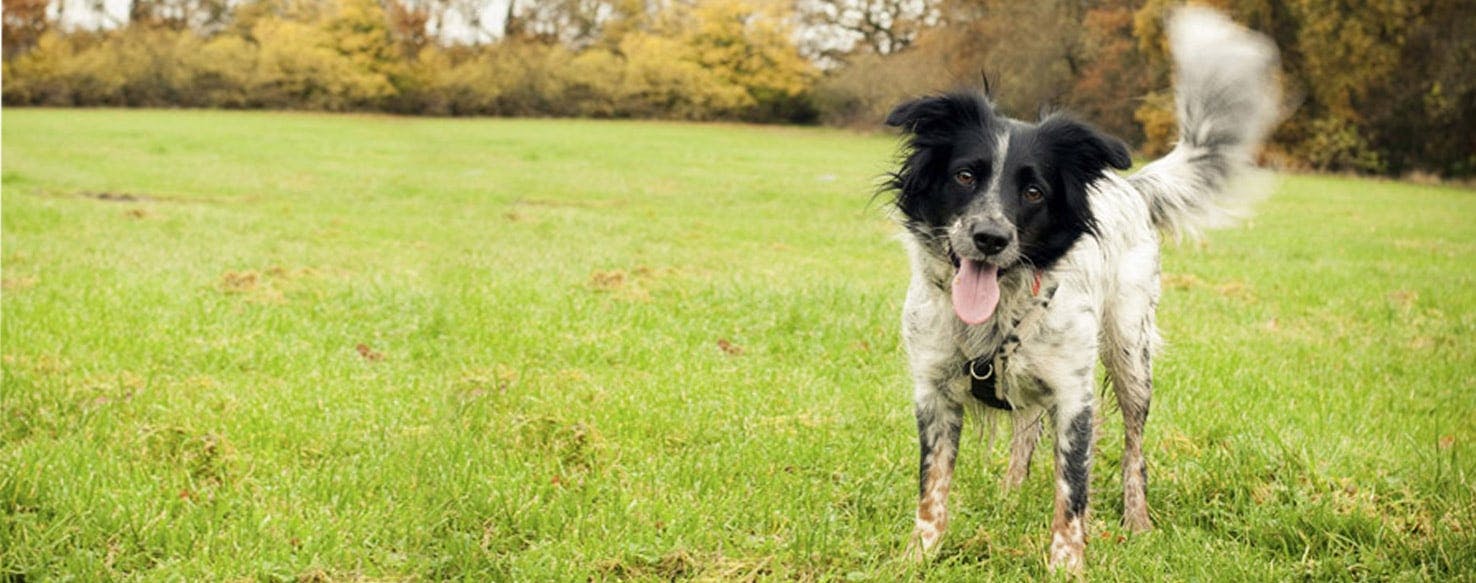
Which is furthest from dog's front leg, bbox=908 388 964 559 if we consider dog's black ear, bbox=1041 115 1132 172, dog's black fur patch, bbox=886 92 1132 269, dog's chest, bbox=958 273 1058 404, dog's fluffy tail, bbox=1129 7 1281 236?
dog's fluffy tail, bbox=1129 7 1281 236

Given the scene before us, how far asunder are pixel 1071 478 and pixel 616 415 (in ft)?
8.27

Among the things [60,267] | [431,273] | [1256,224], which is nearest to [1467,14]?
[1256,224]

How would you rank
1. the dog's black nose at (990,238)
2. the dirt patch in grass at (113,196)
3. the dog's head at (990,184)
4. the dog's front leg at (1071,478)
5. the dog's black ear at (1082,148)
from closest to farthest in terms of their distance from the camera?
the dog's black nose at (990,238) → the dog's head at (990,184) → the dog's black ear at (1082,148) → the dog's front leg at (1071,478) → the dirt patch in grass at (113,196)

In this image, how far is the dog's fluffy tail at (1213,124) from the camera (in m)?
5.18

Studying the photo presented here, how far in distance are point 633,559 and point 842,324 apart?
4443 millimetres

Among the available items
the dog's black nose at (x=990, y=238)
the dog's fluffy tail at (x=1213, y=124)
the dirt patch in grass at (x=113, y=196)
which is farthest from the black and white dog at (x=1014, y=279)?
the dirt patch in grass at (x=113, y=196)

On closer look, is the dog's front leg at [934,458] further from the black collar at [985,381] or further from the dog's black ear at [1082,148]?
the dog's black ear at [1082,148]

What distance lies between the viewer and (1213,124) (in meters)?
5.33

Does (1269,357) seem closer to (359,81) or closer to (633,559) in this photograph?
(633,559)

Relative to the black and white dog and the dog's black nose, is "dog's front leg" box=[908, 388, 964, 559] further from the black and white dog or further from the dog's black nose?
the dog's black nose

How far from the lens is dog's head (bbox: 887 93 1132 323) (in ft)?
12.2

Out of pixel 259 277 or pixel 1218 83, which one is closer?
pixel 1218 83

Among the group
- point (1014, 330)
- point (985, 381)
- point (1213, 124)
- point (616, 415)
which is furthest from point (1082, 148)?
point (616, 415)

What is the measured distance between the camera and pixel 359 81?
97.0ft
